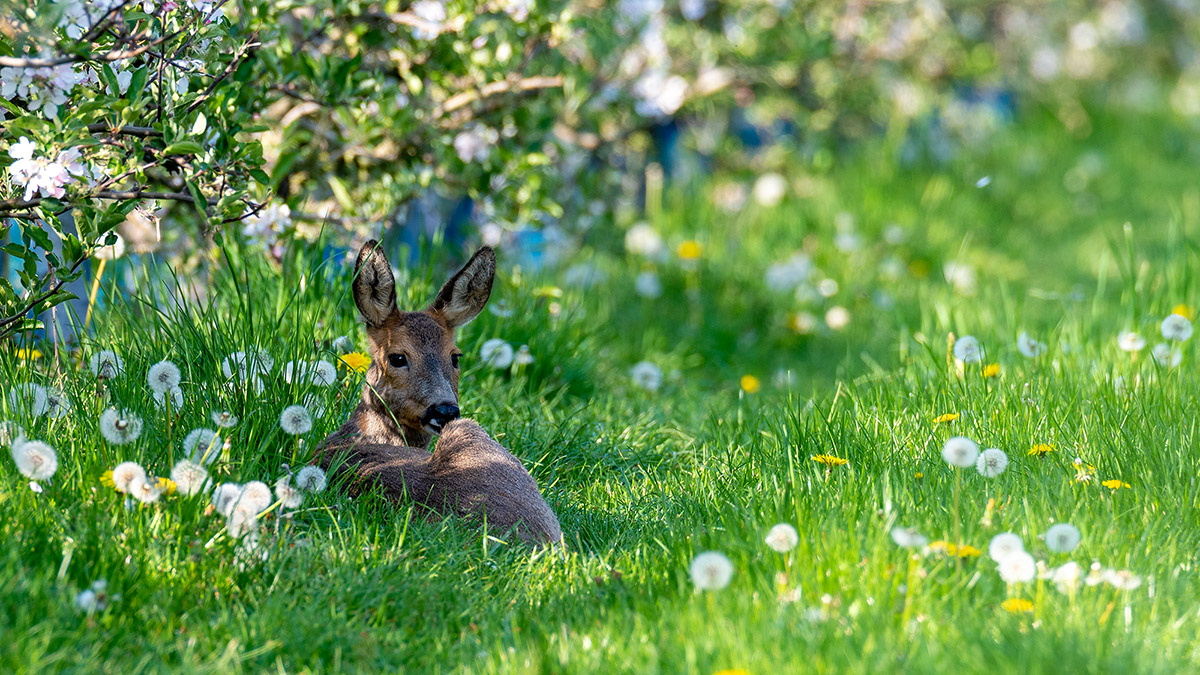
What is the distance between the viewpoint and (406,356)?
3.81 m

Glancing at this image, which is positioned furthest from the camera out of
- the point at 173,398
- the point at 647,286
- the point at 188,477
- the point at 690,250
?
the point at 690,250

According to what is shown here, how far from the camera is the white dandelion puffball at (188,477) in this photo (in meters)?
3.01

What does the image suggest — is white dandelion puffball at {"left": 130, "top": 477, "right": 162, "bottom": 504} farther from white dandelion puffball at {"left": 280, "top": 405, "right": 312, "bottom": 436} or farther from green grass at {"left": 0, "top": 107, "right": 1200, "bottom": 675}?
white dandelion puffball at {"left": 280, "top": 405, "right": 312, "bottom": 436}

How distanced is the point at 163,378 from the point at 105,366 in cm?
26

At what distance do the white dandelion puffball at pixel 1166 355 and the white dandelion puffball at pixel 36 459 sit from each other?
3.74 meters

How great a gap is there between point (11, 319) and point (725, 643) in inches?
92.2

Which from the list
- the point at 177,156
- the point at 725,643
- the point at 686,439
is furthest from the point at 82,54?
the point at 686,439

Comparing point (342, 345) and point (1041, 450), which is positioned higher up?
point (342, 345)

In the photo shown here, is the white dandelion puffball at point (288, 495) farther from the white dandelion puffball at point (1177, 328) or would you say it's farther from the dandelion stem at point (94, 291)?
the white dandelion puffball at point (1177, 328)

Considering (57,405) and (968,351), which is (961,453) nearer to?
(968,351)

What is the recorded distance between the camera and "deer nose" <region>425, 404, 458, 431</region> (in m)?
3.73

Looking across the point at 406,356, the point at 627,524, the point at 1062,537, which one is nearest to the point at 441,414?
the point at 406,356

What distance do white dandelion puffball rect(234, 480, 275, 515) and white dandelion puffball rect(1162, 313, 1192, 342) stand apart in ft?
10.6

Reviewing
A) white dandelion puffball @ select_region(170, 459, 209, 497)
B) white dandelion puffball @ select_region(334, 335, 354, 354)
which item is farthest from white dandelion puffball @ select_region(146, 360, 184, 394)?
white dandelion puffball @ select_region(334, 335, 354, 354)
